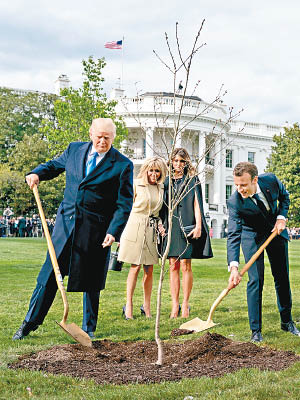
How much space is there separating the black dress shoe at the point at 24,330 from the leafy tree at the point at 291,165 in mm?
47888

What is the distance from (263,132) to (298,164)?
2558 centimetres

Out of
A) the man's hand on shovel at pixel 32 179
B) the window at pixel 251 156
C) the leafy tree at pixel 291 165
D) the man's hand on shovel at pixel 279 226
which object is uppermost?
the window at pixel 251 156

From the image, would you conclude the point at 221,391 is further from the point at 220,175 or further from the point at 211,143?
the point at 220,175

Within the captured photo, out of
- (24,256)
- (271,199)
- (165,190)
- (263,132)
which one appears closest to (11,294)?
(165,190)

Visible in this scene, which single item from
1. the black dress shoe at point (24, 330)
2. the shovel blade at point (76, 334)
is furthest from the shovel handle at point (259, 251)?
the black dress shoe at point (24, 330)

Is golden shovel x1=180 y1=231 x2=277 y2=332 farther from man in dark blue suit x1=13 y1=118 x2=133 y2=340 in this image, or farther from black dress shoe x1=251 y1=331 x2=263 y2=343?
man in dark blue suit x1=13 y1=118 x2=133 y2=340

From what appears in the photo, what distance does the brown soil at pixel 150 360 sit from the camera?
466 cm

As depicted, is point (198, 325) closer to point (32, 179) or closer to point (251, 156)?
point (32, 179)

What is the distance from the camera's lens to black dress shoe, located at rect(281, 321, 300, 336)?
22.0ft

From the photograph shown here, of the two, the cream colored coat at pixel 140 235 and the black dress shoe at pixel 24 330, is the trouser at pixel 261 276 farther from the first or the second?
the black dress shoe at pixel 24 330

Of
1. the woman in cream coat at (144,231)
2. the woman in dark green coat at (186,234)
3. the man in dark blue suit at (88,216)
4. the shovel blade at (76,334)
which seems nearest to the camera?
the shovel blade at (76,334)

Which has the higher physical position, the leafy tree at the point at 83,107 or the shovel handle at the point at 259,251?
the leafy tree at the point at 83,107

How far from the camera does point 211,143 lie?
5.68 metres

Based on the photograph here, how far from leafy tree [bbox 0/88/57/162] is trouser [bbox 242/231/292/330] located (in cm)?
4983
